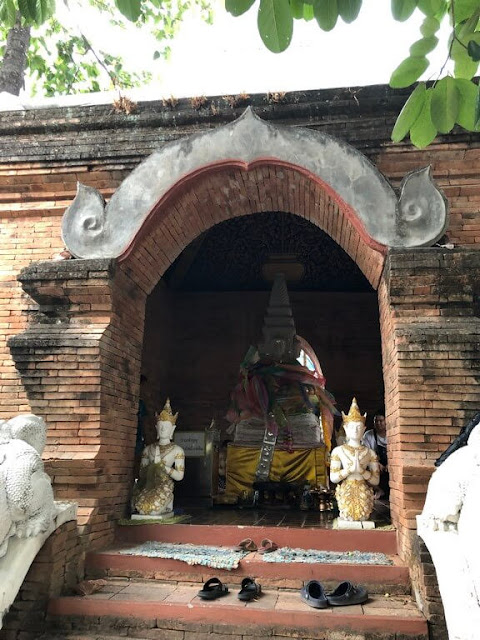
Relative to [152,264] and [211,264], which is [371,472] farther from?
[211,264]

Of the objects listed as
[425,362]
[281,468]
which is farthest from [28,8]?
[281,468]

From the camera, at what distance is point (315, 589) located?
3945 millimetres

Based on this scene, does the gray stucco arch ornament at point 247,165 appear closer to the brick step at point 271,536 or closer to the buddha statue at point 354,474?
the buddha statue at point 354,474

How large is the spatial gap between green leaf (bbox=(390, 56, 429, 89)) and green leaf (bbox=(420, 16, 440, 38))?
0.09m

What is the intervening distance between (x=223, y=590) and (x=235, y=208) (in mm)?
3587

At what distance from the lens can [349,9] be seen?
2.14m

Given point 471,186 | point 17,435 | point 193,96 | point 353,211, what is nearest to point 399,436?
point 353,211

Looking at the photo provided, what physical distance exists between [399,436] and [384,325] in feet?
3.82

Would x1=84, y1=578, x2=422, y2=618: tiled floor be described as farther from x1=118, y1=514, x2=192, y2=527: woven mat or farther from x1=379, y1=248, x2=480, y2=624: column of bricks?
x1=118, y1=514, x2=192, y2=527: woven mat

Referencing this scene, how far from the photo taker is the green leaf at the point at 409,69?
231 centimetres

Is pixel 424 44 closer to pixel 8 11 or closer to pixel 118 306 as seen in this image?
pixel 8 11

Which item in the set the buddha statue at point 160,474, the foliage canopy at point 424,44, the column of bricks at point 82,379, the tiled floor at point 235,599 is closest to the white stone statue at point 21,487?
the column of bricks at point 82,379

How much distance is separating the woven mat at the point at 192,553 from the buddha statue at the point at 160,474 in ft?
1.54

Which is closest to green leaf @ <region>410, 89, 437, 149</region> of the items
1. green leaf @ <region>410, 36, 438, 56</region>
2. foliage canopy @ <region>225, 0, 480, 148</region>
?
foliage canopy @ <region>225, 0, 480, 148</region>
